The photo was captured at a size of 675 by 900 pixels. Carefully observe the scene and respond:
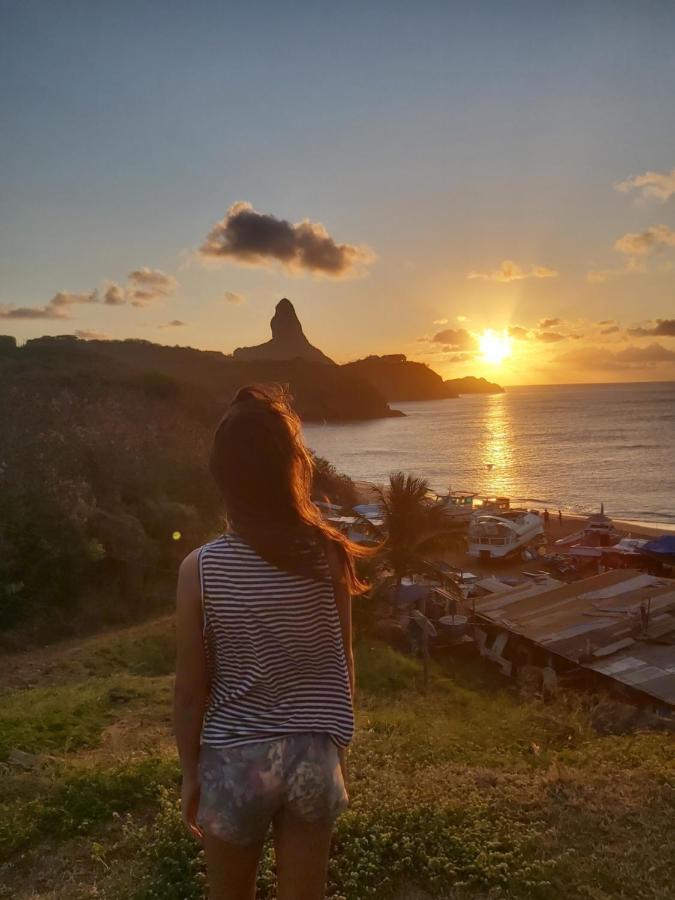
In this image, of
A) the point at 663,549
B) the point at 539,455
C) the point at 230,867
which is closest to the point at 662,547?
the point at 663,549

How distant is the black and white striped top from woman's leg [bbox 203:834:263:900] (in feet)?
1.06

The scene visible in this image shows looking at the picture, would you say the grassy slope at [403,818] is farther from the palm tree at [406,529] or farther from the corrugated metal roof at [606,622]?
the palm tree at [406,529]

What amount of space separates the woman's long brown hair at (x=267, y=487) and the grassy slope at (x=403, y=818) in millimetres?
2692

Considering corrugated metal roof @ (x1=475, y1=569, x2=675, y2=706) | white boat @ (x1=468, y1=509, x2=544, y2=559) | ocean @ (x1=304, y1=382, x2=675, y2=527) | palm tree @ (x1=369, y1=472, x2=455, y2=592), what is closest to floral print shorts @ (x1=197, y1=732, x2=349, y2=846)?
corrugated metal roof @ (x1=475, y1=569, x2=675, y2=706)

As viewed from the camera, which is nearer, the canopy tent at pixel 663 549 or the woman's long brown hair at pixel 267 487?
the woman's long brown hair at pixel 267 487

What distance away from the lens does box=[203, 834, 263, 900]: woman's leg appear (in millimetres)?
2078

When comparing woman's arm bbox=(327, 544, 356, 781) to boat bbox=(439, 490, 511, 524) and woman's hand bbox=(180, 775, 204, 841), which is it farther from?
boat bbox=(439, 490, 511, 524)

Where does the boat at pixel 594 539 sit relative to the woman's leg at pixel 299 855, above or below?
below

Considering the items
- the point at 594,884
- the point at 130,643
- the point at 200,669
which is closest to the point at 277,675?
the point at 200,669

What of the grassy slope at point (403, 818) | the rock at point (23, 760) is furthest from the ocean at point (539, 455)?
the rock at point (23, 760)

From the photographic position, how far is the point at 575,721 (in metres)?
10.6

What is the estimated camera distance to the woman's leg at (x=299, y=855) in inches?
81.5

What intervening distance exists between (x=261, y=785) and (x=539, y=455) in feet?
286

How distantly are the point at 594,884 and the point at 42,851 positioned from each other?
3429 millimetres
